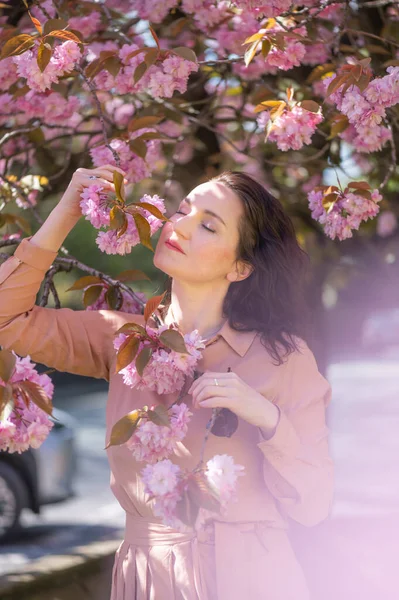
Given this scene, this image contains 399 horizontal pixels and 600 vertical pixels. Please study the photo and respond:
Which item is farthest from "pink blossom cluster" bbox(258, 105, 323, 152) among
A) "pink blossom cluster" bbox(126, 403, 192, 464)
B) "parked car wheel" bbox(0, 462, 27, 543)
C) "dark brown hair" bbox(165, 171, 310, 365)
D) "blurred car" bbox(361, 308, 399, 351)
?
"blurred car" bbox(361, 308, 399, 351)

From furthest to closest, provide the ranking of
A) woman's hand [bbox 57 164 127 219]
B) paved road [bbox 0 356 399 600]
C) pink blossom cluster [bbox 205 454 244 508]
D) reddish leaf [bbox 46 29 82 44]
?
paved road [bbox 0 356 399 600] → reddish leaf [bbox 46 29 82 44] → woman's hand [bbox 57 164 127 219] → pink blossom cluster [bbox 205 454 244 508]

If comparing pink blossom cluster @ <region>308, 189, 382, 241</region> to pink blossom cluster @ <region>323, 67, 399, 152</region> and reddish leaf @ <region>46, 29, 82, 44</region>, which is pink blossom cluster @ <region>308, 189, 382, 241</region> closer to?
pink blossom cluster @ <region>323, 67, 399, 152</region>

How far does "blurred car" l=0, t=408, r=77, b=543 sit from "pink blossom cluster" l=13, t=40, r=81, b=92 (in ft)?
13.1

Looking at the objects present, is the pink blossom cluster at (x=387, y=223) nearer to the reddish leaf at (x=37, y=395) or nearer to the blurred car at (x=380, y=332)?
the reddish leaf at (x=37, y=395)

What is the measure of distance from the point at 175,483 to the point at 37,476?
447 cm

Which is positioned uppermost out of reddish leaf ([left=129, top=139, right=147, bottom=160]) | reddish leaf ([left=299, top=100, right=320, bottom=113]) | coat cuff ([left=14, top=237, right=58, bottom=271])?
reddish leaf ([left=299, top=100, right=320, bottom=113])

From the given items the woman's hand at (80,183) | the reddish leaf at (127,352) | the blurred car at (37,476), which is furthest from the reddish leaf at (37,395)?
the blurred car at (37,476)

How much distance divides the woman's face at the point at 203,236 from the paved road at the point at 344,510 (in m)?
1.91

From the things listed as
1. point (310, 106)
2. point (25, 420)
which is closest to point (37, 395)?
point (25, 420)

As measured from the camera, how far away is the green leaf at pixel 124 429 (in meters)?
1.62

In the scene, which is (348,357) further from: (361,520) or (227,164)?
(227,164)

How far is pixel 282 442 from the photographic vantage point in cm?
185

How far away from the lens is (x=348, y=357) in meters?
23.5

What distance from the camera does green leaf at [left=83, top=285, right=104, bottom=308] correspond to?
7.49 feet
